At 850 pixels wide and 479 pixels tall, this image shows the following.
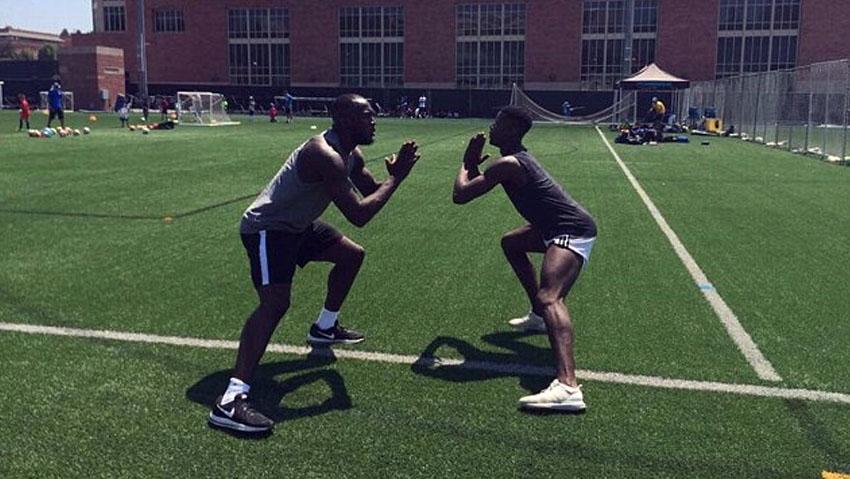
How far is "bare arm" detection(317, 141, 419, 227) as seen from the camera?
14.0ft

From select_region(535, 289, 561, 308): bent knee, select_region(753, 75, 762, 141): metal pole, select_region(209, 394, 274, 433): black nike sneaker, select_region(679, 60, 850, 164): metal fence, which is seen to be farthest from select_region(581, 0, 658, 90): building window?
select_region(209, 394, 274, 433): black nike sneaker

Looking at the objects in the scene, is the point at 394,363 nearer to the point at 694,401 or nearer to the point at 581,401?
the point at 581,401

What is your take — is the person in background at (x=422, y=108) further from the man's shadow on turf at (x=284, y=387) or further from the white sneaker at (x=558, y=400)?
the white sneaker at (x=558, y=400)

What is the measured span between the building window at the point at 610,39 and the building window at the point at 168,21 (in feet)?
127

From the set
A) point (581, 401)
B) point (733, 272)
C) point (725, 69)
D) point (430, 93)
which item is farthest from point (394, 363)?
point (725, 69)

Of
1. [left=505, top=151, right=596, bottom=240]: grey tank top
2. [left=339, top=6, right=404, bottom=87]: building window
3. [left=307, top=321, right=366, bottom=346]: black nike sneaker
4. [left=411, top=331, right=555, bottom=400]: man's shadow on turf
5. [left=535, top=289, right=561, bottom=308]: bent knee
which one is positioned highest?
[left=339, top=6, right=404, bottom=87]: building window

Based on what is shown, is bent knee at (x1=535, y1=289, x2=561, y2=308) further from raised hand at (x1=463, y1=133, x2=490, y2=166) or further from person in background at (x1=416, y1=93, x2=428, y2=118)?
person in background at (x1=416, y1=93, x2=428, y2=118)

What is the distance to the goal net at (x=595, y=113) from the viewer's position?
4716 centimetres

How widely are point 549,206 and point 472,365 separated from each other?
1.12 meters

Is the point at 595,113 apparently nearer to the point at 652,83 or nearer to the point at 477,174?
the point at 652,83

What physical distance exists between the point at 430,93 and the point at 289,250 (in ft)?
183

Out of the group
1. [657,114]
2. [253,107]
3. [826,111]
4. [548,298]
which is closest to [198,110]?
[253,107]

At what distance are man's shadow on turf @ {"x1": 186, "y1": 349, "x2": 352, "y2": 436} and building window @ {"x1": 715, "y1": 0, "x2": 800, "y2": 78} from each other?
221ft

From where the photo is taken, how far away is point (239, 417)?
156 inches
